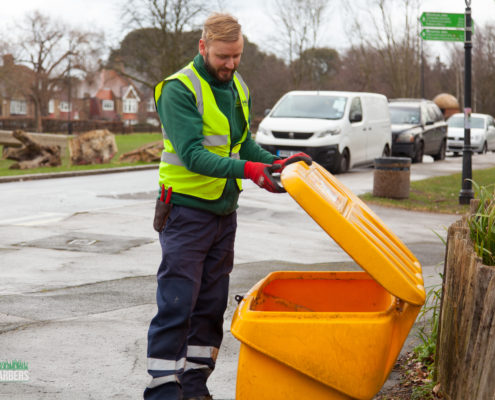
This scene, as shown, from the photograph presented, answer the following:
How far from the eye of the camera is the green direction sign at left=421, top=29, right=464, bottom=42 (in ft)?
40.2

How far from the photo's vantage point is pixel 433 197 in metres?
13.5

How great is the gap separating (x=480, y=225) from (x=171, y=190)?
1398 mm

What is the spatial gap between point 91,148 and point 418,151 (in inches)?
359

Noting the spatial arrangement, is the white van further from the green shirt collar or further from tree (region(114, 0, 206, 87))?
tree (region(114, 0, 206, 87))

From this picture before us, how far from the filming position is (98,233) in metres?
8.88

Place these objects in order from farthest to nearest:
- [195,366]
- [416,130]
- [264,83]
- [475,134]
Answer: [264,83]
[475,134]
[416,130]
[195,366]

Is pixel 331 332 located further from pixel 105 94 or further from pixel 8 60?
pixel 105 94

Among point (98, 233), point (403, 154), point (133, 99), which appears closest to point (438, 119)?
point (403, 154)

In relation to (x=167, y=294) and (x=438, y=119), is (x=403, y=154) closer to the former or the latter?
(x=438, y=119)

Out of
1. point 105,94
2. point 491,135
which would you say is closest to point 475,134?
point 491,135

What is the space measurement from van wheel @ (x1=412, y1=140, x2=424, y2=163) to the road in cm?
850

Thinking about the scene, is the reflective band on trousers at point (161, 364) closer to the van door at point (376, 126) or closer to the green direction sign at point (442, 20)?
the green direction sign at point (442, 20)

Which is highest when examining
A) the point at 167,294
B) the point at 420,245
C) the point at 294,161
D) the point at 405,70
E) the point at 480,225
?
the point at 405,70

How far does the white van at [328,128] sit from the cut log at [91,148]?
6364 mm
